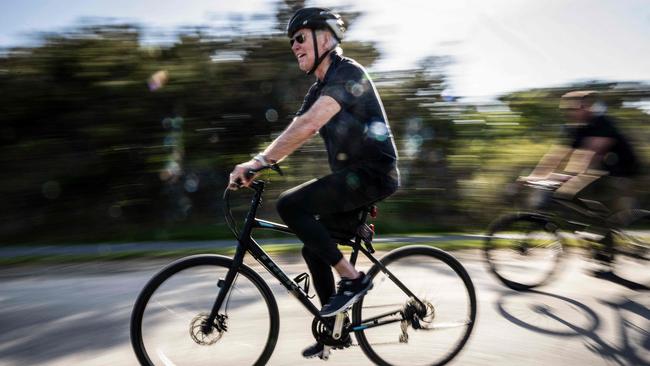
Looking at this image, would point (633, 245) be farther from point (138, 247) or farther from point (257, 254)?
point (138, 247)

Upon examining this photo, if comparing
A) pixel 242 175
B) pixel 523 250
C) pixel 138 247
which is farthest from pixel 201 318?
pixel 138 247

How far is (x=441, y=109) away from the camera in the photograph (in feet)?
34.9

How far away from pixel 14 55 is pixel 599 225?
33.1 feet

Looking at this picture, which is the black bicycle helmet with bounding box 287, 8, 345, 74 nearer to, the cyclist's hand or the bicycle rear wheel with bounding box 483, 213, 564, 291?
the cyclist's hand

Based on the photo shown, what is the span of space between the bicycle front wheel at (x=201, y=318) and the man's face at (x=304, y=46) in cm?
120

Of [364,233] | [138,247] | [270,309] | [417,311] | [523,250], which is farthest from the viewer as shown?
[138,247]

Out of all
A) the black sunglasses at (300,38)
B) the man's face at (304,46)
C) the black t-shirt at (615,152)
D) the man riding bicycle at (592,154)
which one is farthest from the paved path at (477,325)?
the black sunglasses at (300,38)

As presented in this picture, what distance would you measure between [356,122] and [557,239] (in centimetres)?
296

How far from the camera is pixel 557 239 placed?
194 inches

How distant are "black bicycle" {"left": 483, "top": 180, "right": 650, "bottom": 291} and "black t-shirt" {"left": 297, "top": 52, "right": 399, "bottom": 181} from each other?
8.17ft

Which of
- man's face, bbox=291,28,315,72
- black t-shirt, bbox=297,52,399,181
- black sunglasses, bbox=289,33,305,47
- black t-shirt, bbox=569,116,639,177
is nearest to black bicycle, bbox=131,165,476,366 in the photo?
black t-shirt, bbox=297,52,399,181

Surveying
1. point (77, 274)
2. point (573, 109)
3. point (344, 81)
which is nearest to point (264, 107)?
point (77, 274)

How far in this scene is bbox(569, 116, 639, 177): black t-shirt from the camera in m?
4.88

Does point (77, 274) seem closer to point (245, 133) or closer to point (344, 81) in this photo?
point (344, 81)
